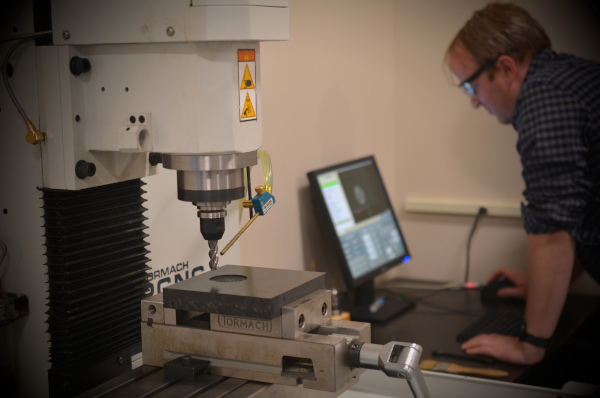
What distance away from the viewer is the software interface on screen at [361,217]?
253 cm

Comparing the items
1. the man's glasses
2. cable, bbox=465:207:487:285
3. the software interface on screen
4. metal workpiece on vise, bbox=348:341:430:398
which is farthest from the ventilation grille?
cable, bbox=465:207:487:285

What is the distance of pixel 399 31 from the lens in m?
3.12

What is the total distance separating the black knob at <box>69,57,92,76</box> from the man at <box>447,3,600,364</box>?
54.9 inches

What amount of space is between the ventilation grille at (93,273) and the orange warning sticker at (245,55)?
13.8 inches

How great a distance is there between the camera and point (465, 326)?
248cm

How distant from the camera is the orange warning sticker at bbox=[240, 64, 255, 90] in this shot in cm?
118

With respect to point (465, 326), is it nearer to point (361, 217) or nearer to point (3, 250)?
point (361, 217)

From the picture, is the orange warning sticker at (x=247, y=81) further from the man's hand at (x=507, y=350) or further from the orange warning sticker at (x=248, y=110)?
the man's hand at (x=507, y=350)

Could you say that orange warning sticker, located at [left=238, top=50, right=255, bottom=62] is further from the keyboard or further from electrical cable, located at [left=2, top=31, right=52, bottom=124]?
the keyboard

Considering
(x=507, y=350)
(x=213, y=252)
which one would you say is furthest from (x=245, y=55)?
(x=507, y=350)

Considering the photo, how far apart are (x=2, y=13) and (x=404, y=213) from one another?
89.6 inches

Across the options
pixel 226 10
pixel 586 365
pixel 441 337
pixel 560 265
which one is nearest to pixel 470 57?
pixel 560 265

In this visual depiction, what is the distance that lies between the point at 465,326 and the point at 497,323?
0.10 meters

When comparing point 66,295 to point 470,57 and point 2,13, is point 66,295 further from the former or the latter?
point 470,57
